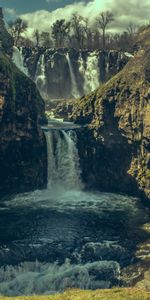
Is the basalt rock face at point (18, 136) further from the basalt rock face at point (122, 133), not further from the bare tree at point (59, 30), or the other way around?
the bare tree at point (59, 30)

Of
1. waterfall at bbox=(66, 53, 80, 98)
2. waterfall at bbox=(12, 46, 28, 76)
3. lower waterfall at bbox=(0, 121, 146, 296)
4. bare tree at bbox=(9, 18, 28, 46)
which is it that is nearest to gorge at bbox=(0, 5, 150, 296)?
→ lower waterfall at bbox=(0, 121, 146, 296)

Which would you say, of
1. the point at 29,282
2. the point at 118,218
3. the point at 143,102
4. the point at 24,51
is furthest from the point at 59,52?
the point at 29,282

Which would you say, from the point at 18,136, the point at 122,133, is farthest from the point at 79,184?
the point at 18,136

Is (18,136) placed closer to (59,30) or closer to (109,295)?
(109,295)

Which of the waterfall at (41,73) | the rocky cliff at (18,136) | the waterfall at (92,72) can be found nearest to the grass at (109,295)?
the rocky cliff at (18,136)

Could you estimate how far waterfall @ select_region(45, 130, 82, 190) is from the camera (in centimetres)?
6569

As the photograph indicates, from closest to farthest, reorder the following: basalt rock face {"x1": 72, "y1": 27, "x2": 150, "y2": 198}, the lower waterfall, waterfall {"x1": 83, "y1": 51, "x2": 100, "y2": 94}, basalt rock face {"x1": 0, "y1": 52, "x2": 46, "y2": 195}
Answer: the lower waterfall → basalt rock face {"x1": 72, "y1": 27, "x2": 150, "y2": 198} → basalt rock face {"x1": 0, "y1": 52, "x2": 46, "y2": 195} → waterfall {"x1": 83, "y1": 51, "x2": 100, "y2": 94}

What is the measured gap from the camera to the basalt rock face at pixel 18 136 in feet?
193

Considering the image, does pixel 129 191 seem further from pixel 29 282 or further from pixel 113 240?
pixel 29 282

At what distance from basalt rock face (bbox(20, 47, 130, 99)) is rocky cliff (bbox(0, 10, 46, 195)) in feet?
152

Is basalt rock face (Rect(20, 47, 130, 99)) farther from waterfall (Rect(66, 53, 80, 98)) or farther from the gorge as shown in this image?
the gorge

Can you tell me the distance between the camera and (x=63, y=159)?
66.8 meters

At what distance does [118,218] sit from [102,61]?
64.1 metres

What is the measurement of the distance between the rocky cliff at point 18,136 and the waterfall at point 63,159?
5.52 ft
